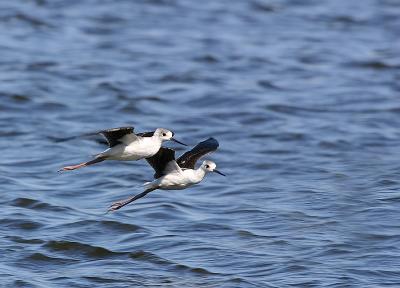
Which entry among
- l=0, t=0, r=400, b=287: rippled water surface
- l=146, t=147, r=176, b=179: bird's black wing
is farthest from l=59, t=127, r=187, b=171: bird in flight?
l=0, t=0, r=400, b=287: rippled water surface

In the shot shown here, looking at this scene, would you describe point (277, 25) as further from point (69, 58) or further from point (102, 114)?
point (102, 114)

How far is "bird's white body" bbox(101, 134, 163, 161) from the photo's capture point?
39.5 ft

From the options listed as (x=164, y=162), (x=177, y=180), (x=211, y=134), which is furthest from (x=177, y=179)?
(x=211, y=134)

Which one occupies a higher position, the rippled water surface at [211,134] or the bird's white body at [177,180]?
the bird's white body at [177,180]

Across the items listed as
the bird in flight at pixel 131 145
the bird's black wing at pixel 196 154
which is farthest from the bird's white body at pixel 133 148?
the bird's black wing at pixel 196 154

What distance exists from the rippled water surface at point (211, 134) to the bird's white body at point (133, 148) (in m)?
1.39

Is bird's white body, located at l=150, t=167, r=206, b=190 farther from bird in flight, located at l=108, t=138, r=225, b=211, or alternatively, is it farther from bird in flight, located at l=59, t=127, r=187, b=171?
bird in flight, located at l=59, t=127, r=187, b=171

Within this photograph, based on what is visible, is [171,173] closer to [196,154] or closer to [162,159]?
[162,159]

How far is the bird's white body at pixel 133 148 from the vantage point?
1205 cm

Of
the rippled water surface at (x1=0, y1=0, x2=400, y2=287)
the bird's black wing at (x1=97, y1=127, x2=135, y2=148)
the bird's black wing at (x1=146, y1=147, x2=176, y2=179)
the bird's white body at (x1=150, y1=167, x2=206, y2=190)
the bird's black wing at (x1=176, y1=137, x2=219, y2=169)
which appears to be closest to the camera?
the bird's black wing at (x1=97, y1=127, x2=135, y2=148)

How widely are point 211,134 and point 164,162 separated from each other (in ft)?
22.8

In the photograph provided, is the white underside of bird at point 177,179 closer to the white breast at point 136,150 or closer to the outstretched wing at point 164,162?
the outstretched wing at point 164,162

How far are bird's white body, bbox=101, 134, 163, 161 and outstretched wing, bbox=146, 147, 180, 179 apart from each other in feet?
1.18

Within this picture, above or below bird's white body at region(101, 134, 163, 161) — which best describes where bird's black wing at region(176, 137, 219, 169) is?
below
